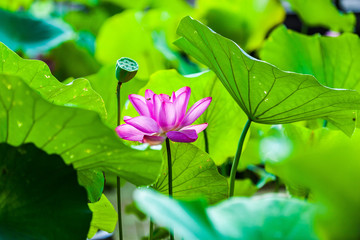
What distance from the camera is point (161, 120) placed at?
1.36 feet

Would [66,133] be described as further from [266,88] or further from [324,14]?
[324,14]

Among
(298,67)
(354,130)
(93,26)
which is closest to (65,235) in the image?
(354,130)

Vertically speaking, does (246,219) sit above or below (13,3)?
above

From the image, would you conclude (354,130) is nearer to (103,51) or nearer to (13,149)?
(13,149)

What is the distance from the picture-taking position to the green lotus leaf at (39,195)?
1.17 feet

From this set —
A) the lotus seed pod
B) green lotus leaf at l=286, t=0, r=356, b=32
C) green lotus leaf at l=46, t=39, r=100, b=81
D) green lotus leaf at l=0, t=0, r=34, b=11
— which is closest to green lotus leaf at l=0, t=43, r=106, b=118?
the lotus seed pod

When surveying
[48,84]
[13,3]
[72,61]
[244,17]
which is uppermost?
[48,84]

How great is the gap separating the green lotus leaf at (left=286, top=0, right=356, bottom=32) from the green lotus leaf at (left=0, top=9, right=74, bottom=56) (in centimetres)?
62

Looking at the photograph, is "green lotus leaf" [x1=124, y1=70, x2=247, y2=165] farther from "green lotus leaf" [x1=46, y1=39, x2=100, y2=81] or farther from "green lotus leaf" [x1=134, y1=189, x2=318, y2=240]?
"green lotus leaf" [x1=46, y1=39, x2=100, y2=81]

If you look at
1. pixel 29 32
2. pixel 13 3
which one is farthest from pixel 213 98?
pixel 13 3

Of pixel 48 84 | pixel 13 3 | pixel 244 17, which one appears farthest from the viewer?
pixel 13 3

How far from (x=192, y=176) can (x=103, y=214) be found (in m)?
0.11

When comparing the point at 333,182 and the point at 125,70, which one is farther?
the point at 125,70

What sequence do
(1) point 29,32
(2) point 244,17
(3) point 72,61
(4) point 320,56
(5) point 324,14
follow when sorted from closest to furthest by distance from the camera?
(4) point 320,56
(5) point 324,14
(2) point 244,17
(1) point 29,32
(3) point 72,61
